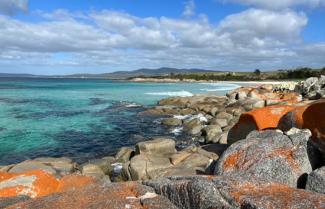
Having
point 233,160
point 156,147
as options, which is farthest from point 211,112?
point 233,160

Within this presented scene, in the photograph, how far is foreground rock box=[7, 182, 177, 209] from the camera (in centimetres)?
500

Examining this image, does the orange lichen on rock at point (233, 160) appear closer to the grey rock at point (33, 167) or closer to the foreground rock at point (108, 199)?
the foreground rock at point (108, 199)

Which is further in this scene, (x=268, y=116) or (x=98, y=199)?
(x=268, y=116)

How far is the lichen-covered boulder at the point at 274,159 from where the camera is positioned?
23.8 feet

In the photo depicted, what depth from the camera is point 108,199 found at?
514 cm

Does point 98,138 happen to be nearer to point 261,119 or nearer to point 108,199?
point 261,119

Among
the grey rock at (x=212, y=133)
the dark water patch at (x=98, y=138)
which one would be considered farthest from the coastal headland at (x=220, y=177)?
the grey rock at (x=212, y=133)

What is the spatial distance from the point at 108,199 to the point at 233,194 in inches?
68.0

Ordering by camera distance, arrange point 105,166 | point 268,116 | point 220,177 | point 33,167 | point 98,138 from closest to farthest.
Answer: point 220,177, point 268,116, point 33,167, point 105,166, point 98,138

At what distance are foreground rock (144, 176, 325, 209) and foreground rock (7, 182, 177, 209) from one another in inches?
8.2

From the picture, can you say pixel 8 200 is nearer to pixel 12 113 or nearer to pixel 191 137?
pixel 191 137

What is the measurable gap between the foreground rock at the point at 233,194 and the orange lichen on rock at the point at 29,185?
2.90 m

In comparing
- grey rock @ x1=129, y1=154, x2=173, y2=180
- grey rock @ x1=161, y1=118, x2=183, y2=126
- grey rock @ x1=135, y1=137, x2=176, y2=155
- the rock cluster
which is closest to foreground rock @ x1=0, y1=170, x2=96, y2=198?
grey rock @ x1=129, y1=154, x2=173, y2=180

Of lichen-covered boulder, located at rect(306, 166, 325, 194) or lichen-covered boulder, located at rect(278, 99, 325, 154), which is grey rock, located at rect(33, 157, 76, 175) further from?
lichen-covered boulder, located at rect(306, 166, 325, 194)
